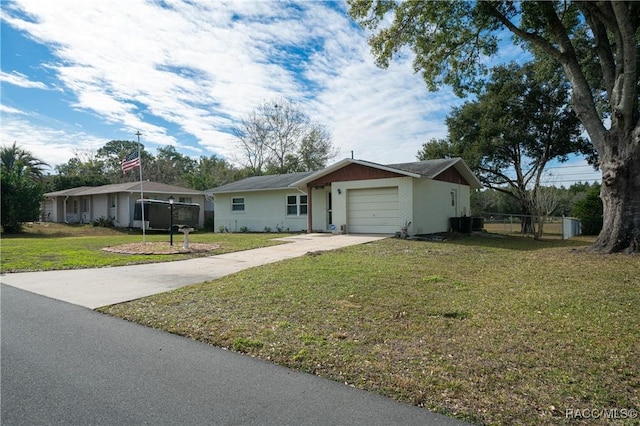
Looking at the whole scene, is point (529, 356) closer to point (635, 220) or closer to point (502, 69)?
point (635, 220)

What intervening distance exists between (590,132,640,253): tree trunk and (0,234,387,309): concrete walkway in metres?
8.46

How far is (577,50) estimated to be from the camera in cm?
→ 1631

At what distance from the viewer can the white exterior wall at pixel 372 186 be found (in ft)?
52.2

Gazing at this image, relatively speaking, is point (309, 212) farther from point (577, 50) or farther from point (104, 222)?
point (104, 222)

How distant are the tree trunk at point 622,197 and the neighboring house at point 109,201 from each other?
2480 centimetres

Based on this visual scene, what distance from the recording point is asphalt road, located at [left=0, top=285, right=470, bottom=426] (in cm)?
280

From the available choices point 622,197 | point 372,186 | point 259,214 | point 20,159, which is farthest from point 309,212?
point 20,159

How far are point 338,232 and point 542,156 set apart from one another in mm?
16486

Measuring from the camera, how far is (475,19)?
1302cm

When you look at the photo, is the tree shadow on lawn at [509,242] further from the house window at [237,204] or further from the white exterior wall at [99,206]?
the white exterior wall at [99,206]

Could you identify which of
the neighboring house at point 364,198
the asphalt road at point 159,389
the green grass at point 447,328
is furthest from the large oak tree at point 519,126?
the asphalt road at point 159,389

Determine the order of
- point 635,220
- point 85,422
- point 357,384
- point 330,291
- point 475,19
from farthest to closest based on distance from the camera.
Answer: point 475,19 → point 635,220 → point 330,291 → point 357,384 → point 85,422

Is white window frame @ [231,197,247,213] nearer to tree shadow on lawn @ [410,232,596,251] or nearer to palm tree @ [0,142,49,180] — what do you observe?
tree shadow on lawn @ [410,232,596,251]

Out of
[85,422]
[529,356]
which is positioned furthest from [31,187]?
[529,356]
